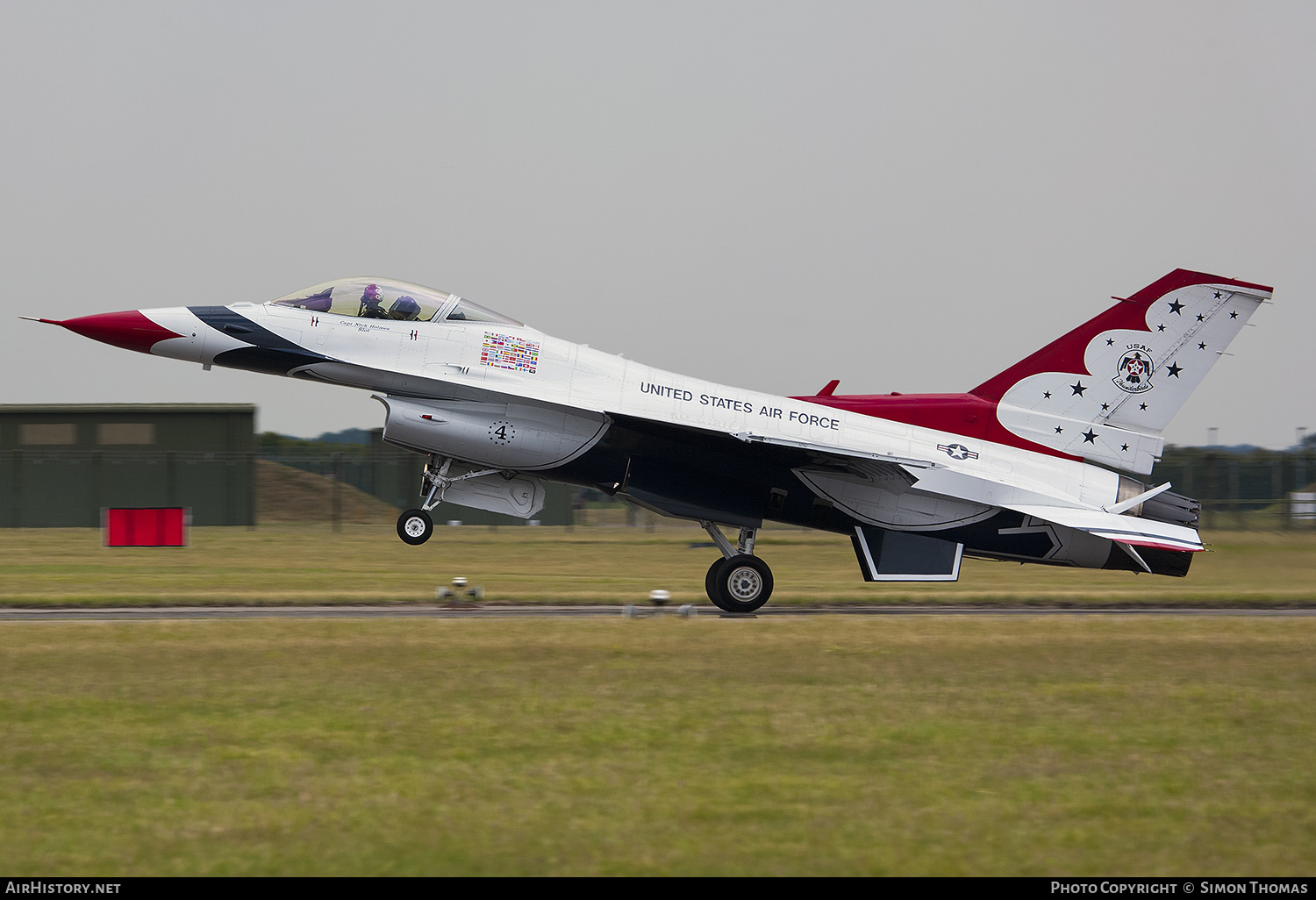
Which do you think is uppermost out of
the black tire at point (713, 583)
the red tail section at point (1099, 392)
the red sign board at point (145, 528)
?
the red tail section at point (1099, 392)

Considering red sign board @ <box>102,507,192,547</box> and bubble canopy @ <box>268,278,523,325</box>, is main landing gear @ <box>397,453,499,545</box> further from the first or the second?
red sign board @ <box>102,507,192,547</box>

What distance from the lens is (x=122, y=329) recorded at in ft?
44.6

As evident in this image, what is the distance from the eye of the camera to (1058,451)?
50.0 feet

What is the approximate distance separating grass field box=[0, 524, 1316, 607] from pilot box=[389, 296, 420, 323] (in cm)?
417

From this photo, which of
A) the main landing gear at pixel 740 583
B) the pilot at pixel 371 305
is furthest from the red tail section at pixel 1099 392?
the pilot at pixel 371 305

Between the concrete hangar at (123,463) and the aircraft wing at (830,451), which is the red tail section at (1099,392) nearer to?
the aircraft wing at (830,451)

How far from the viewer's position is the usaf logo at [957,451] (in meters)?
14.9

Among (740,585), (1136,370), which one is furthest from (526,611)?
(1136,370)

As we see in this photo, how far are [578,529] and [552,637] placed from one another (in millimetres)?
20301

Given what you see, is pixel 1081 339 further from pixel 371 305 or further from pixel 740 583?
pixel 371 305

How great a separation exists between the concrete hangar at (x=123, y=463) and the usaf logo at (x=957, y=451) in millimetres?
24939

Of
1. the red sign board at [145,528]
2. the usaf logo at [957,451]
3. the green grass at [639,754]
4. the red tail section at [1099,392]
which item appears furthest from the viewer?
the red sign board at [145,528]

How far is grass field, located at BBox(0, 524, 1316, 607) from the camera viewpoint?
55.6 ft
